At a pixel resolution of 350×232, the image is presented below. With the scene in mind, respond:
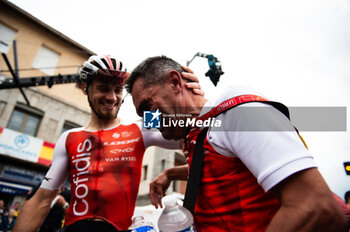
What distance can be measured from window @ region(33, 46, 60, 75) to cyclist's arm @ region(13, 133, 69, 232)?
574 inches

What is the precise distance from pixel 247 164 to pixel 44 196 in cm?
231

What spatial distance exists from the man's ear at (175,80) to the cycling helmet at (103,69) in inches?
40.6

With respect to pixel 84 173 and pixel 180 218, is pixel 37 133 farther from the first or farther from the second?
pixel 180 218

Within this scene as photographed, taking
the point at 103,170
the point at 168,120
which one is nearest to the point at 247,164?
the point at 168,120

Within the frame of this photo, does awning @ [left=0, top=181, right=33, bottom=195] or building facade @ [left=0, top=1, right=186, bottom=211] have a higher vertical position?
building facade @ [left=0, top=1, right=186, bottom=211]

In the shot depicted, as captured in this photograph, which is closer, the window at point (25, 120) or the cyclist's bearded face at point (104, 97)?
the cyclist's bearded face at point (104, 97)

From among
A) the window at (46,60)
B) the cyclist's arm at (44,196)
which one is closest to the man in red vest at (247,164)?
the cyclist's arm at (44,196)

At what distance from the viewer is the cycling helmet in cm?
250

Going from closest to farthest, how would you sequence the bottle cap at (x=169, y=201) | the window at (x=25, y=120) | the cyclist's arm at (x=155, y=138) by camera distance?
the bottle cap at (x=169, y=201)
the cyclist's arm at (x=155, y=138)
the window at (x=25, y=120)

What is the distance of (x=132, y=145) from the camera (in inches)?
91.0

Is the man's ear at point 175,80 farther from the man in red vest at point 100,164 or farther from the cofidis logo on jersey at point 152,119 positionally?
the cofidis logo on jersey at point 152,119

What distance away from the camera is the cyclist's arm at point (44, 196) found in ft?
7.15

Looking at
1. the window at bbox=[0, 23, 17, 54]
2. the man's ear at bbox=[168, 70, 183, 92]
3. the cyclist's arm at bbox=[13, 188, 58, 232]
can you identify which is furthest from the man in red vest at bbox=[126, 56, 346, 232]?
the window at bbox=[0, 23, 17, 54]

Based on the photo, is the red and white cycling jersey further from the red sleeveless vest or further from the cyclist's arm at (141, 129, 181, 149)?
the red sleeveless vest
